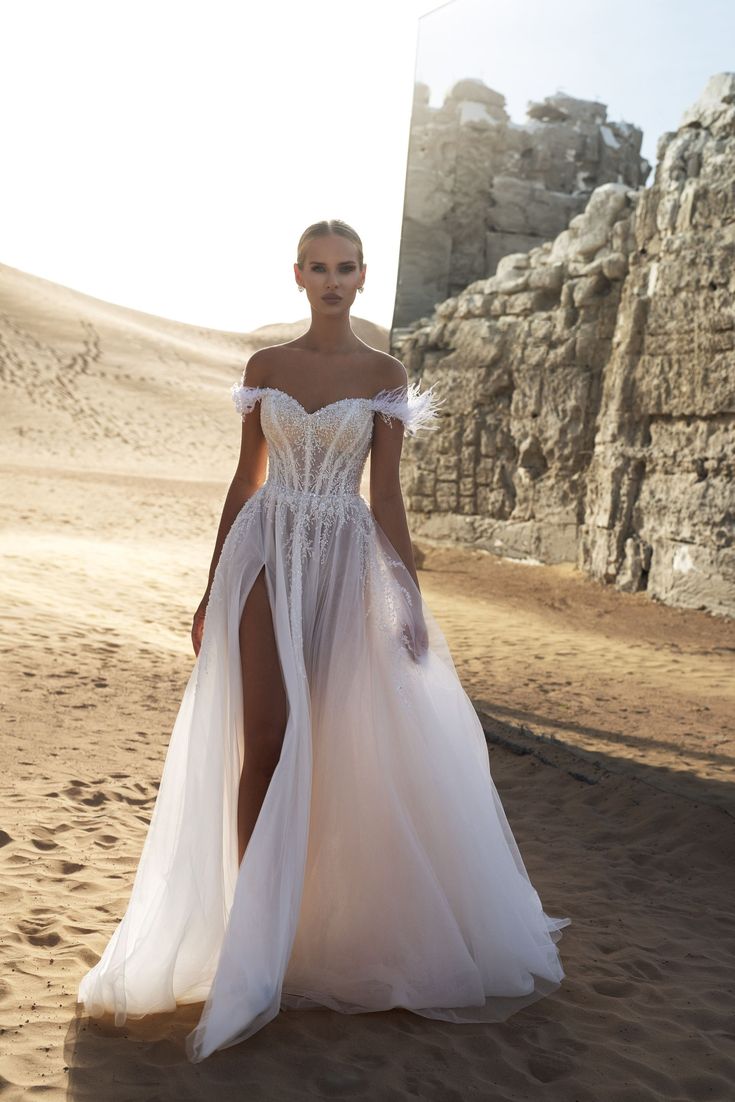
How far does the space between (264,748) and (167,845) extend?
37 cm

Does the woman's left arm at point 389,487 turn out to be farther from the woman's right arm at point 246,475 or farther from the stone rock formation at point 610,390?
the stone rock formation at point 610,390

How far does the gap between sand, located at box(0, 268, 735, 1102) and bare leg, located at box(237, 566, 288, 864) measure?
53 centimetres

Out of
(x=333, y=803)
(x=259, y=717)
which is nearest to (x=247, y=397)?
(x=259, y=717)

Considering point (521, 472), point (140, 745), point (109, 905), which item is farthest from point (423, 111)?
point (109, 905)

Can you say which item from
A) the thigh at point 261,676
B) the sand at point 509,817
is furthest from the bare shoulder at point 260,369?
the sand at point 509,817

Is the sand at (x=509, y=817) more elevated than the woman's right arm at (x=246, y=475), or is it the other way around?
the woman's right arm at (x=246, y=475)

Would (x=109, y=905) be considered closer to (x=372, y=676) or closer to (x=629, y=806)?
(x=372, y=676)

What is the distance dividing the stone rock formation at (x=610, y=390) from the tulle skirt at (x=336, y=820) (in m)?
9.19

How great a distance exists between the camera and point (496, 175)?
15383mm

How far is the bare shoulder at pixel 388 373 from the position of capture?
2869 mm

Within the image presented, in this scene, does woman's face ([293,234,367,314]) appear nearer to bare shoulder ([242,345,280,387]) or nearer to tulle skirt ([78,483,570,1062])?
bare shoulder ([242,345,280,387])

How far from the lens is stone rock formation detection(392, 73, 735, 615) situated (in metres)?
11.6

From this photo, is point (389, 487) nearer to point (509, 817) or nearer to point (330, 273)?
point (330, 273)

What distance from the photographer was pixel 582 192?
15602mm
